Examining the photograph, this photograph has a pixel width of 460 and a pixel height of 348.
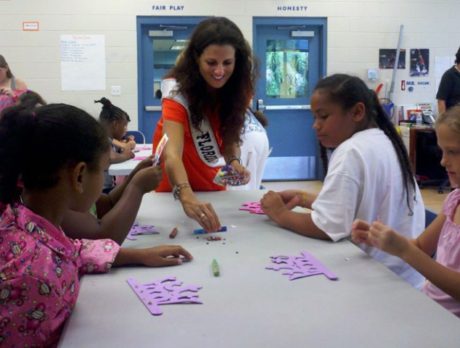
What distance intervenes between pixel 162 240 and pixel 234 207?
0.52m

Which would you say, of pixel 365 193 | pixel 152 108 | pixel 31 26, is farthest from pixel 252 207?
pixel 31 26

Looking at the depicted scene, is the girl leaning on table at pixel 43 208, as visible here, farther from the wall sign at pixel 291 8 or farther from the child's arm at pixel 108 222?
the wall sign at pixel 291 8

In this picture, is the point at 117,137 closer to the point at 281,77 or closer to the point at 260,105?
the point at 260,105

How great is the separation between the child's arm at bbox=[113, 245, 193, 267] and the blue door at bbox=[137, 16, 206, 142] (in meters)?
5.26

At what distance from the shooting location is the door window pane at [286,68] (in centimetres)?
676

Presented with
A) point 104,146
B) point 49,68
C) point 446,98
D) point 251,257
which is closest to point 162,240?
point 251,257

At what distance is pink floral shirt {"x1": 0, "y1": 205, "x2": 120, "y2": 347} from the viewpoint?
Answer: 974 millimetres

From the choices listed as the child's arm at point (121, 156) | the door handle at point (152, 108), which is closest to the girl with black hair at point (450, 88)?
the door handle at point (152, 108)

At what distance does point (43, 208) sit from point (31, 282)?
0.22 meters

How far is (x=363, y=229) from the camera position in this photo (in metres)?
1.39

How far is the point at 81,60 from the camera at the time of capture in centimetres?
629

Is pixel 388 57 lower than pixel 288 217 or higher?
higher

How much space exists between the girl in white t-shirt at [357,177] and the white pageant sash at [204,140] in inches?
21.5

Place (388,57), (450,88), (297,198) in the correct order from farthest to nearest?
(388,57)
(450,88)
(297,198)
